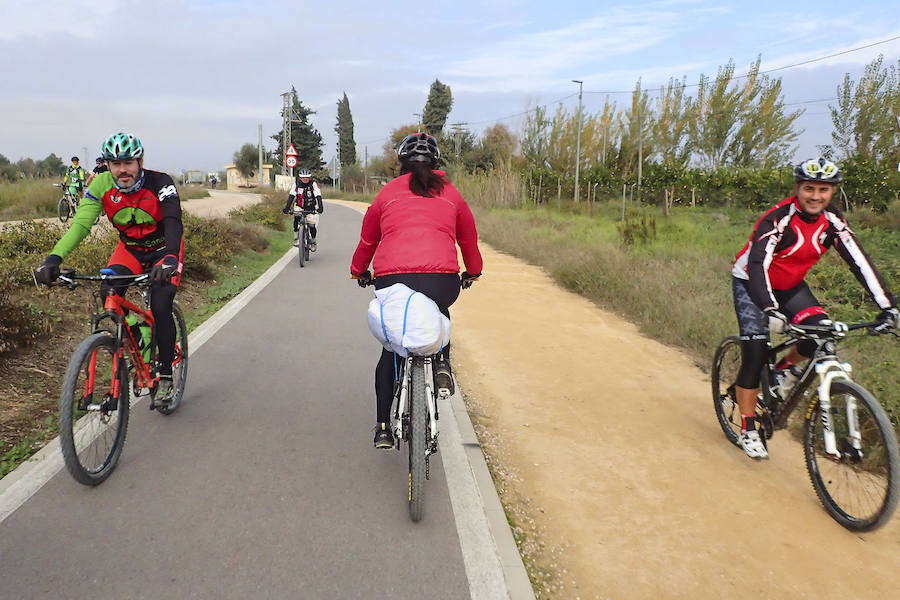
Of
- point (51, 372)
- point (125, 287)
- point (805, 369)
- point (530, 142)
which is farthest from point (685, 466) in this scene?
point (530, 142)

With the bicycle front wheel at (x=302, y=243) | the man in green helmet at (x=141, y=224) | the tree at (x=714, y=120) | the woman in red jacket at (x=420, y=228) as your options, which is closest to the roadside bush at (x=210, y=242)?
the bicycle front wheel at (x=302, y=243)

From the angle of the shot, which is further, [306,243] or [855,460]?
[306,243]

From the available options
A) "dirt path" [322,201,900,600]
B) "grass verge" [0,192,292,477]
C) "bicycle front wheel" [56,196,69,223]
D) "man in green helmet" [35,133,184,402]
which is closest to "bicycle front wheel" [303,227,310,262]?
"grass verge" [0,192,292,477]

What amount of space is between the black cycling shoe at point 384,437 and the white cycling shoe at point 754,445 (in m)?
2.38

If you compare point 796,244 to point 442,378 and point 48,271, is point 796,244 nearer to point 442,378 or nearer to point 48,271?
point 442,378

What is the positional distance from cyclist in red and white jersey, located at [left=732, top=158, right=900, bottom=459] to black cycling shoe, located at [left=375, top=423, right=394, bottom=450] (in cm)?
228

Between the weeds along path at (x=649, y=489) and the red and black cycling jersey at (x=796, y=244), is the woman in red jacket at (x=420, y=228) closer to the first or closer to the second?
the weeds along path at (x=649, y=489)

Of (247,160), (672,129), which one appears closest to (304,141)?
(247,160)

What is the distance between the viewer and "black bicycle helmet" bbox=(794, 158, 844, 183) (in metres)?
3.75

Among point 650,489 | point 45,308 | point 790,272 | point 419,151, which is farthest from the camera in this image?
point 45,308

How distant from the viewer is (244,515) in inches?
131

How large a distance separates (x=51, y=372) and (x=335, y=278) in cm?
649

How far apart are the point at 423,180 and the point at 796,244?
238 centimetres

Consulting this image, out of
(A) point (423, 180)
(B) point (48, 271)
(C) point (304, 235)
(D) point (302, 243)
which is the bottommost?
(D) point (302, 243)
